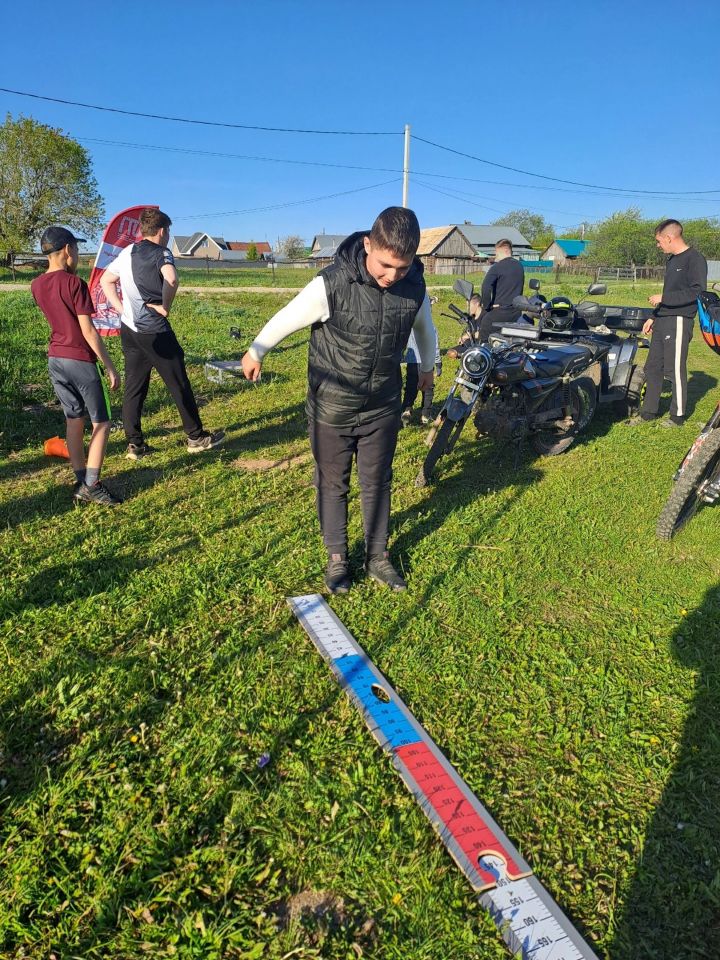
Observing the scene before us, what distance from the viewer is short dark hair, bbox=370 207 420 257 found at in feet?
8.64

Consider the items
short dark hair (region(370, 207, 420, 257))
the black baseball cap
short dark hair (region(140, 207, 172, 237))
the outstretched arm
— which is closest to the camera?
short dark hair (region(370, 207, 420, 257))

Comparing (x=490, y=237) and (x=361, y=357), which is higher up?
(x=490, y=237)

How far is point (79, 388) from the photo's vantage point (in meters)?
4.39

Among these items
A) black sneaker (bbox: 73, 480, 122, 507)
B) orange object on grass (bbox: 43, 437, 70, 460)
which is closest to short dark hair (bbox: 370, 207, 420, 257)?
black sneaker (bbox: 73, 480, 122, 507)

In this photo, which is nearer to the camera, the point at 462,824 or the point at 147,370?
the point at 462,824

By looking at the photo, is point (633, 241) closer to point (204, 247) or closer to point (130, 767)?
point (204, 247)

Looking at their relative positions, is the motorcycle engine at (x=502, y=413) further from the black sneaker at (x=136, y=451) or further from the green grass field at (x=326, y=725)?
the black sneaker at (x=136, y=451)

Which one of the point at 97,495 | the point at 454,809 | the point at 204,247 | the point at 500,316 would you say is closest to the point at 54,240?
the point at 97,495

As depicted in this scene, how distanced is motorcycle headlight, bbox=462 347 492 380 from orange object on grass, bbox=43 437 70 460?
3777mm

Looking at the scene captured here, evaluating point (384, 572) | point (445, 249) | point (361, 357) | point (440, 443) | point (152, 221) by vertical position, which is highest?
point (445, 249)

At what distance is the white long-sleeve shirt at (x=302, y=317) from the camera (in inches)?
116

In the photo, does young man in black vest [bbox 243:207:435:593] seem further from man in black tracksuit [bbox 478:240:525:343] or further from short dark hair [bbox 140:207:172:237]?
man in black tracksuit [bbox 478:240:525:343]

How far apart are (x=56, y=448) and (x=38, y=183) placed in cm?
4926

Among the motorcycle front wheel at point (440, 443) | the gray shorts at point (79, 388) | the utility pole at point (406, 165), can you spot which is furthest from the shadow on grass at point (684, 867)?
the utility pole at point (406, 165)
